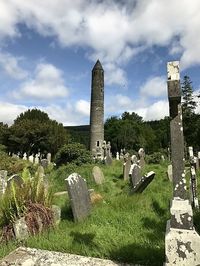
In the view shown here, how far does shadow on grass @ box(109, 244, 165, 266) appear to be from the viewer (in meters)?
4.38

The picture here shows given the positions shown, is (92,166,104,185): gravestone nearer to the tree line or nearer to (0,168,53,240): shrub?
(0,168,53,240): shrub

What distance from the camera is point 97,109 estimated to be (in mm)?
38188

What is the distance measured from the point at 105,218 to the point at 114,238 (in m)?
1.34

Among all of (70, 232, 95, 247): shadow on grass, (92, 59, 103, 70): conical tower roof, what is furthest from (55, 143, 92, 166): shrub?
(92, 59, 103, 70): conical tower roof

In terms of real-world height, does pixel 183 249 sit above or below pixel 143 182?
below

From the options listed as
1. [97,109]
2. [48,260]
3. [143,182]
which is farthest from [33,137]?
[48,260]

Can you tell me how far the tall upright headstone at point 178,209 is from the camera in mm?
3814

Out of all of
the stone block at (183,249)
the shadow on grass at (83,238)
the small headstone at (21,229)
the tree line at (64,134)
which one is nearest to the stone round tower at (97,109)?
the tree line at (64,134)

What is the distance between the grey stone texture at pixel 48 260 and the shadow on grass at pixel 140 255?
239 mm

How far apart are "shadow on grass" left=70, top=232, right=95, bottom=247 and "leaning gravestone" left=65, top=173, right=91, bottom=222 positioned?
0.98 metres

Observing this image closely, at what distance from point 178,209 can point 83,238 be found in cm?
212

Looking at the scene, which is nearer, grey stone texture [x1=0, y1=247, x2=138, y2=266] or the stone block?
the stone block

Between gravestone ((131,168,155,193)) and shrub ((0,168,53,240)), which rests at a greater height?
gravestone ((131,168,155,193))

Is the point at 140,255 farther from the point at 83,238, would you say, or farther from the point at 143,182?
the point at 143,182
